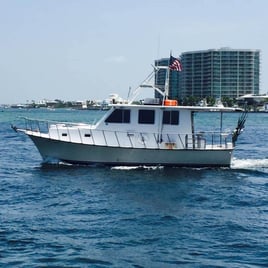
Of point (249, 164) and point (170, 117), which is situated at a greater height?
point (170, 117)

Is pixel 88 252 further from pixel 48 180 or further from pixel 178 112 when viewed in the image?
pixel 178 112

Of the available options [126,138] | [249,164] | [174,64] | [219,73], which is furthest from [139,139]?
[219,73]

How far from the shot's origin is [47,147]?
3034cm

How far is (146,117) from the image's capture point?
30.0 meters

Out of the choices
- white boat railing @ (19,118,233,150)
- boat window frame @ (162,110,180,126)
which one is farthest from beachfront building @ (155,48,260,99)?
white boat railing @ (19,118,233,150)

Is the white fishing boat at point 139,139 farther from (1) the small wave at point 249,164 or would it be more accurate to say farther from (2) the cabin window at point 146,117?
(1) the small wave at point 249,164

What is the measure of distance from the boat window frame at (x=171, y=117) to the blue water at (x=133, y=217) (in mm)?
2381

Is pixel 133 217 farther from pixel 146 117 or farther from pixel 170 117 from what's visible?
pixel 170 117

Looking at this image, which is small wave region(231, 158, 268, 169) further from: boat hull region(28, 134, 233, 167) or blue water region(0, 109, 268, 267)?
boat hull region(28, 134, 233, 167)

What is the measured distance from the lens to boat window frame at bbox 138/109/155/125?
30.0 m

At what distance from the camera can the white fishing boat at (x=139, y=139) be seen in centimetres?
2970

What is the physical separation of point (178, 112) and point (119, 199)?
9230 mm

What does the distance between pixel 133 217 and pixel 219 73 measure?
A: 98744 mm

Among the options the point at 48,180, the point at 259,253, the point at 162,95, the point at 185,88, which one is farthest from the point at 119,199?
the point at 185,88
